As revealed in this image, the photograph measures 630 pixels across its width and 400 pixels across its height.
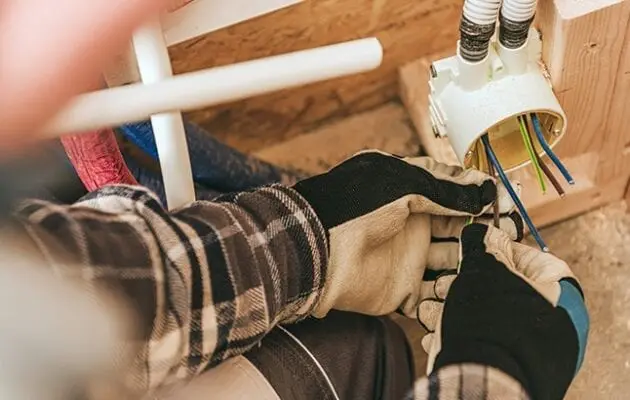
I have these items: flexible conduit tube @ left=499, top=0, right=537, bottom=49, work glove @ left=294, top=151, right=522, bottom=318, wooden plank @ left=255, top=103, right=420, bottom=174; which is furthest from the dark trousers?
wooden plank @ left=255, top=103, right=420, bottom=174

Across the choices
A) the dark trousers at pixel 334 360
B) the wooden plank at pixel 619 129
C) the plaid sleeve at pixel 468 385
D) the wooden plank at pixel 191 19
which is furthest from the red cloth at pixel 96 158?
the wooden plank at pixel 619 129

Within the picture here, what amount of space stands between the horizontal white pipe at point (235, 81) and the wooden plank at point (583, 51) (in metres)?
0.17

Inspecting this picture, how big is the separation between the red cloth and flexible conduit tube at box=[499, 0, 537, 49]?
286mm

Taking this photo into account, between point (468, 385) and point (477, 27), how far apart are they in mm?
242

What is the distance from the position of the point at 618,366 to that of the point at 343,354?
0.35m

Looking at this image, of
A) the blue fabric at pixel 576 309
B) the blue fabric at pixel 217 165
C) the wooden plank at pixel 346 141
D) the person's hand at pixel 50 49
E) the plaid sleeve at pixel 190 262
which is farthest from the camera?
the wooden plank at pixel 346 141

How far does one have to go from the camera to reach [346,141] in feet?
3.36

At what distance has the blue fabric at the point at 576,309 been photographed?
0.62m

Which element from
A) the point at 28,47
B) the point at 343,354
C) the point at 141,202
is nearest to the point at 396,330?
the point at 343,354

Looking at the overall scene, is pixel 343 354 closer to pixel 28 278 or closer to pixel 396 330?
pixel 396 330

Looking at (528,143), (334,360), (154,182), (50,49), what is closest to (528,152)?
(528,143)

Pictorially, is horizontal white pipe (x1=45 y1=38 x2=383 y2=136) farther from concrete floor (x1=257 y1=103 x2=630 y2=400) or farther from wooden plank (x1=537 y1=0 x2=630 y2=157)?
concrete floor (x1=257 y1=103 x2=630 y2=400)

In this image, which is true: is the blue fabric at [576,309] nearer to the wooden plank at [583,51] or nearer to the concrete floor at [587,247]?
the wooden plank at [583,51]

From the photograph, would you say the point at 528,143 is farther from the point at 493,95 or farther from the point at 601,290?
the point at 601,290
